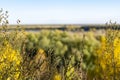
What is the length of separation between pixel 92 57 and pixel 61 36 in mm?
21537

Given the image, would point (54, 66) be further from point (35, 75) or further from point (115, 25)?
point (115, 25)

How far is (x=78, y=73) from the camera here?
8.25m

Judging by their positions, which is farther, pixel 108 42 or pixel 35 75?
pixel 108 42

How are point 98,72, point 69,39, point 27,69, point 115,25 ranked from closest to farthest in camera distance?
1. point 27,69
2. point 115,25
3. point 98,72
4. point 69,39

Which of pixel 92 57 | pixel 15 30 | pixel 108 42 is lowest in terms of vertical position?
pixel 92 57

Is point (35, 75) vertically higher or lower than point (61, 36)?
higher

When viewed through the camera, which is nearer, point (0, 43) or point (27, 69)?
point (27, 69)

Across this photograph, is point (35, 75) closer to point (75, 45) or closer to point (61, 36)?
point (75, 45)

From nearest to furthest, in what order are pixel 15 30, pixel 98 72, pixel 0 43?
1. pixel 0 43
2. pixel 15 30
3. pixel 98 72

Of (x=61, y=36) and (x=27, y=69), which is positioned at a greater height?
(x=27, y=69)

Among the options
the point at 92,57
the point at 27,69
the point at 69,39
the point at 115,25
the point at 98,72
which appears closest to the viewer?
the point at 27,69

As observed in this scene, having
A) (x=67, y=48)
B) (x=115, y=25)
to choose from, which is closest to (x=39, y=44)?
(x=67, y=48)

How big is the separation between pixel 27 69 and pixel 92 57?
79.7 metres

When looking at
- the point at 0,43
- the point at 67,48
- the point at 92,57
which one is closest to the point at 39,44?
the point at 67,48
